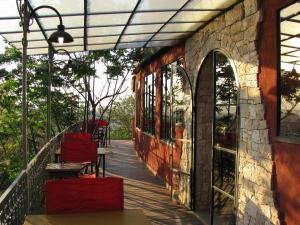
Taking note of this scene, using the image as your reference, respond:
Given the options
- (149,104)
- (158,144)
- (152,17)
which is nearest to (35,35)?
(152,17)

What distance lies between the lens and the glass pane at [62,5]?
518 cm

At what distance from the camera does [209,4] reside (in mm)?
5711

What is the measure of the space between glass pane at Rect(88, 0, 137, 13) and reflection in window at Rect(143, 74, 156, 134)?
679cm

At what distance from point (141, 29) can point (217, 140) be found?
226cm

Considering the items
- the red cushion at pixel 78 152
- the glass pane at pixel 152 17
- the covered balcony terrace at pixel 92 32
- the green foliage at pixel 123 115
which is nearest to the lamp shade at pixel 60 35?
the covered balcony terrace at pixel 92 32

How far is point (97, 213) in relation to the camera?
3682mm

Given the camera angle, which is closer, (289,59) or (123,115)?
(289,59)

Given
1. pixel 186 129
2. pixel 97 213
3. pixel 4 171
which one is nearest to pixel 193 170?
pixel 186 129

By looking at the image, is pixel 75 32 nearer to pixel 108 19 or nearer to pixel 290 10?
pixel 108 19

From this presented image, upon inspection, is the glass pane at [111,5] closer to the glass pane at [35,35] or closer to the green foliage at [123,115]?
the glass pane at [35,35]

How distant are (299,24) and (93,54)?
37.9 ft

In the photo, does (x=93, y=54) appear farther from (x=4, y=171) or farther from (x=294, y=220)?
(x=294, y=220)

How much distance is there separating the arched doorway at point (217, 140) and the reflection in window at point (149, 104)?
4700 millimetres

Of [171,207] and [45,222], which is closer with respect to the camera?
[45,222]
